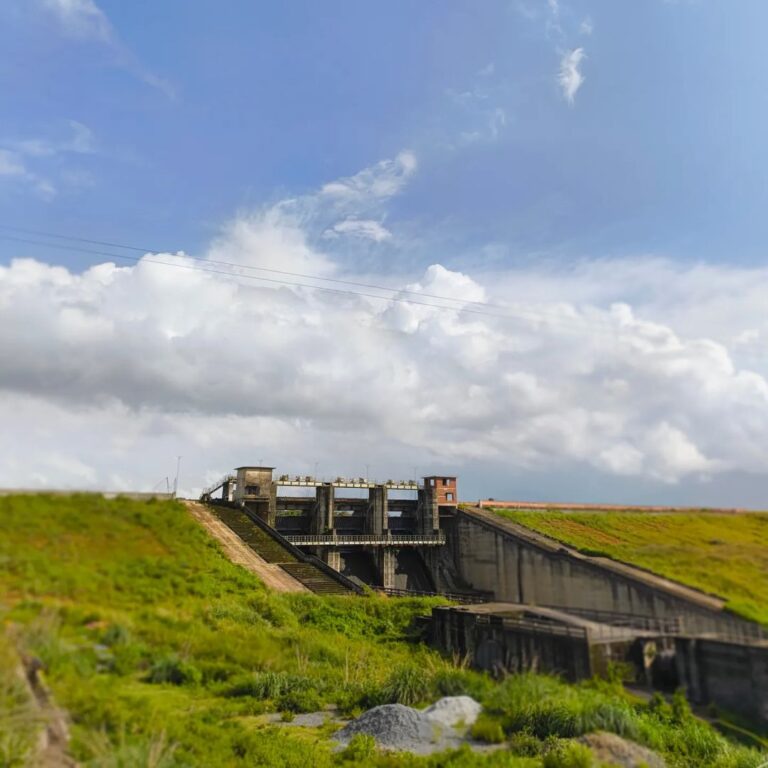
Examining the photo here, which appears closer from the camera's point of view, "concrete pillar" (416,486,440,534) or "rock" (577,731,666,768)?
"rock" (577,731,666,768)

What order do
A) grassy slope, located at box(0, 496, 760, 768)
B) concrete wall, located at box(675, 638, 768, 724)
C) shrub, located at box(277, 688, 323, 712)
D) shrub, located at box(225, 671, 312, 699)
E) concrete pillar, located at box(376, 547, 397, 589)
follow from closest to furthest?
grassy slope, located at box(0, 496, 760, 768) < concrete wall, located at box(675, 638, 768, 724) < shrub, located at box(225, 671, 312, 699) < shrub, located at box(277, 688, 323, 712) < concrete pillar, located at box(376, 547, 397, 589)

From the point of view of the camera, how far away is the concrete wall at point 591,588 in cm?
672

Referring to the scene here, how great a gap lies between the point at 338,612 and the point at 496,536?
11.4 metres

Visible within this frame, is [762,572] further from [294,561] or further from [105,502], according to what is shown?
[294,561]

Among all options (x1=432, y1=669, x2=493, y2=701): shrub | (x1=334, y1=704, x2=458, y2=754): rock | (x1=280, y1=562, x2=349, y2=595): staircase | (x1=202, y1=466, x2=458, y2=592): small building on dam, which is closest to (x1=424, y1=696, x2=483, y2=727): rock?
(x1=432, y1=669, x2=493, y2=701): shrub

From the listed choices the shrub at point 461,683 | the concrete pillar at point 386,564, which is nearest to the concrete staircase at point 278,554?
the concrete pillar at point 386,564

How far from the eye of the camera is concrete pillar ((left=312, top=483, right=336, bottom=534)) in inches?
1715

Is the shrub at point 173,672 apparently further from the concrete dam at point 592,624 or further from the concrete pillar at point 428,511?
the concrete pillar at point 428,511

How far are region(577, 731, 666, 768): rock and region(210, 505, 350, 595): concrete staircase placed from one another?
60.3ft

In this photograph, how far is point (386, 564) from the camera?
42469 mm

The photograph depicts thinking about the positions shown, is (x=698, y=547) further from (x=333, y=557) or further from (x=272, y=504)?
(x=333, y=557)

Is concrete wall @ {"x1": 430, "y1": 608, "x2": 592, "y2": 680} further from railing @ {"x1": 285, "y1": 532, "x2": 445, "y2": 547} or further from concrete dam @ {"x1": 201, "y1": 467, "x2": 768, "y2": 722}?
railing @ {"x1": 285, "y1": 532, "x2": 445, "y2": 547}

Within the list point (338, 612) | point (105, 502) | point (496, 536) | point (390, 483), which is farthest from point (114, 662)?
point (390, 483)

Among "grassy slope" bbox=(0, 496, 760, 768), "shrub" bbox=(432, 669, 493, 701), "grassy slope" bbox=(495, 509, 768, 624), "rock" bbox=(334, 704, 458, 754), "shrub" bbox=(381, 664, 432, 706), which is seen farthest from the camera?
"shrub" bbox=(381, 664, 432, 706)
